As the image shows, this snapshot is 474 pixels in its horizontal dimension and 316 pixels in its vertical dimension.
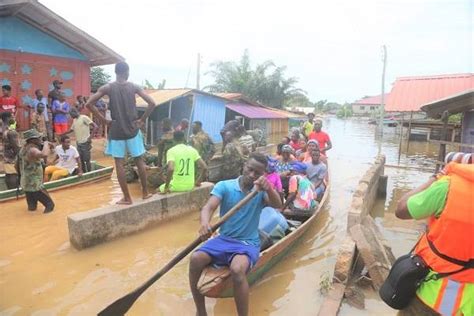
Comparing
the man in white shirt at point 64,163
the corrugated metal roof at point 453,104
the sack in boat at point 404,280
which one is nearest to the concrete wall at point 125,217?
the man in white shirt at point 64,163

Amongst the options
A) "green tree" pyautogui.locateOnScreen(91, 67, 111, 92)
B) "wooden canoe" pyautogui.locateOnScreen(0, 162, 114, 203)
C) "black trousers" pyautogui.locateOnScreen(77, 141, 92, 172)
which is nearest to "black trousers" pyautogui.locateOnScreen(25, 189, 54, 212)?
"wooden canoe" pyautogui.locateOnScreen(0, 162, 114, 203)

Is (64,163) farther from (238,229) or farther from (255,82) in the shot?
(255,82)

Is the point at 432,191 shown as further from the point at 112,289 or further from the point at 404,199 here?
the point at 112,289

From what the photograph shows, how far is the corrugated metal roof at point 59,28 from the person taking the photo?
10.3 m

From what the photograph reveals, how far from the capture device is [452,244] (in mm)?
1973

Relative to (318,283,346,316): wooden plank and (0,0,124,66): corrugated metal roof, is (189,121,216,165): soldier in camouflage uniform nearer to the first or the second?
(318,283,346,316): wooden plank

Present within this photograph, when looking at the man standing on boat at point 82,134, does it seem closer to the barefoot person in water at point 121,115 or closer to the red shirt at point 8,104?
the red shirt at point 8,104

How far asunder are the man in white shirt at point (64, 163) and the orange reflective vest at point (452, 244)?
24.6 ft

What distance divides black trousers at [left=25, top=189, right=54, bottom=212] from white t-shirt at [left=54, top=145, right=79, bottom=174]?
191 centimetres

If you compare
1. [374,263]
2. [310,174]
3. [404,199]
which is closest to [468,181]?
[404,199]

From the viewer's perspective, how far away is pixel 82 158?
367 inches

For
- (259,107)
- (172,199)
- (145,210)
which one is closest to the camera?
Answer: (145,210)

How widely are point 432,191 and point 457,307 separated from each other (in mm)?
622

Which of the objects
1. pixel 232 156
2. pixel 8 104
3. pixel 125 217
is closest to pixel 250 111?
pixel 232 156
